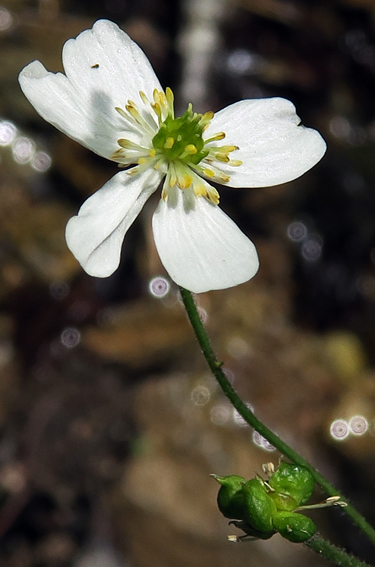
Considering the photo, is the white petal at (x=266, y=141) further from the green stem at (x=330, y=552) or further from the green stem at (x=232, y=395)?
the green stem at (x=330, y=552)

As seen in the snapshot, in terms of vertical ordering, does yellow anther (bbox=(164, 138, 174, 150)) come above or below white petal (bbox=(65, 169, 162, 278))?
above

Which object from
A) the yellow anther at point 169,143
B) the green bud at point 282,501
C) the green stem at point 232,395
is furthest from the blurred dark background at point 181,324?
the yellow anther at point 169,143

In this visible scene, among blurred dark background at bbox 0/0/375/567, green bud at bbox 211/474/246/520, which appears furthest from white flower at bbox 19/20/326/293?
blurred dark background at bbox 0/0/375/567

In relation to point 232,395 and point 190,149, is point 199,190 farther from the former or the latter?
point 232,395

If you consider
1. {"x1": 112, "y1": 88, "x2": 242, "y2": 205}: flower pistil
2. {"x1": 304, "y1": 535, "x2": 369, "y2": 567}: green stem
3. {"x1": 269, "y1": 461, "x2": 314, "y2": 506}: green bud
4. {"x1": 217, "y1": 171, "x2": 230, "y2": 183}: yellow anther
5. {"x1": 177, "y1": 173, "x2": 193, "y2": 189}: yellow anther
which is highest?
{"x1": 112, "y1": 88, "x2": 242, "y2": 205}: flower pistil

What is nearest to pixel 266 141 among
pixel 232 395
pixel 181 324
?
pixel 232 395

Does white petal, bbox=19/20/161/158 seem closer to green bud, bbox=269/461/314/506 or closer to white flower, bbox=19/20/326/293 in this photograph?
white flower, bbox=19/20/326/293
